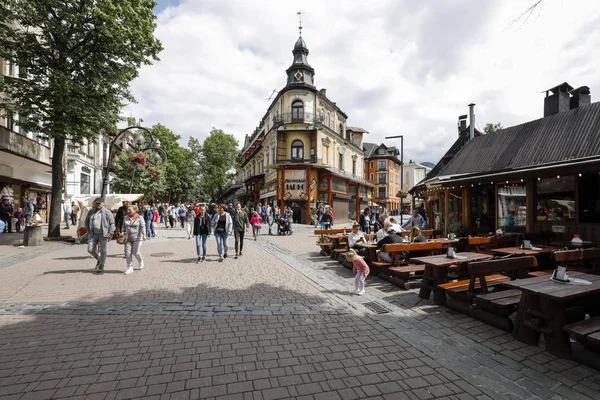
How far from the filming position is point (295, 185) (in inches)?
1156

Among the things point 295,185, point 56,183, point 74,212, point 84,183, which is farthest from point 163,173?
point 56,183

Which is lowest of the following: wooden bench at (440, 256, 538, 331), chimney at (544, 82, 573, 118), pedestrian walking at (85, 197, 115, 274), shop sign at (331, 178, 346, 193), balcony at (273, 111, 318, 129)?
wooden bench at (440, 256, 538, 331)

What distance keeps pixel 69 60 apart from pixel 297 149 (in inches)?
783

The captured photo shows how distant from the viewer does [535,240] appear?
27.8 ft

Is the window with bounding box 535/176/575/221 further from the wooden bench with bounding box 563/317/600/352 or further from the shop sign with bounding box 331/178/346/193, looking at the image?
the shop sign with bounding box 331/178/346/193

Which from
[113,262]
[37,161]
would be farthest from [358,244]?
[37,161]

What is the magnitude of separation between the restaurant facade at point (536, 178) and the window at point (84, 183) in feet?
100.0

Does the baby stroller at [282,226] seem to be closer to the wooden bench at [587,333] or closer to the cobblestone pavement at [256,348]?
the cobblestone pavement at [256,348]

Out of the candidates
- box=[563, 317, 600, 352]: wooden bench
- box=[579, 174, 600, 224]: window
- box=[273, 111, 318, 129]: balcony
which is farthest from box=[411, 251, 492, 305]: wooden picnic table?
box=[273, 111, 318, 129]: balcony

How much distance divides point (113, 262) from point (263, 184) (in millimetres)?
29738

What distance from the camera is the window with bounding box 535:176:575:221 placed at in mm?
9094

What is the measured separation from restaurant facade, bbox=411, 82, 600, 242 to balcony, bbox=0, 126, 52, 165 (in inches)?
792

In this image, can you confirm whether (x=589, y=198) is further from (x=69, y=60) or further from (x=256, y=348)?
(x=69, y=60)

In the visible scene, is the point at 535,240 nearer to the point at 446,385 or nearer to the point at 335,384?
the point at 446,385
